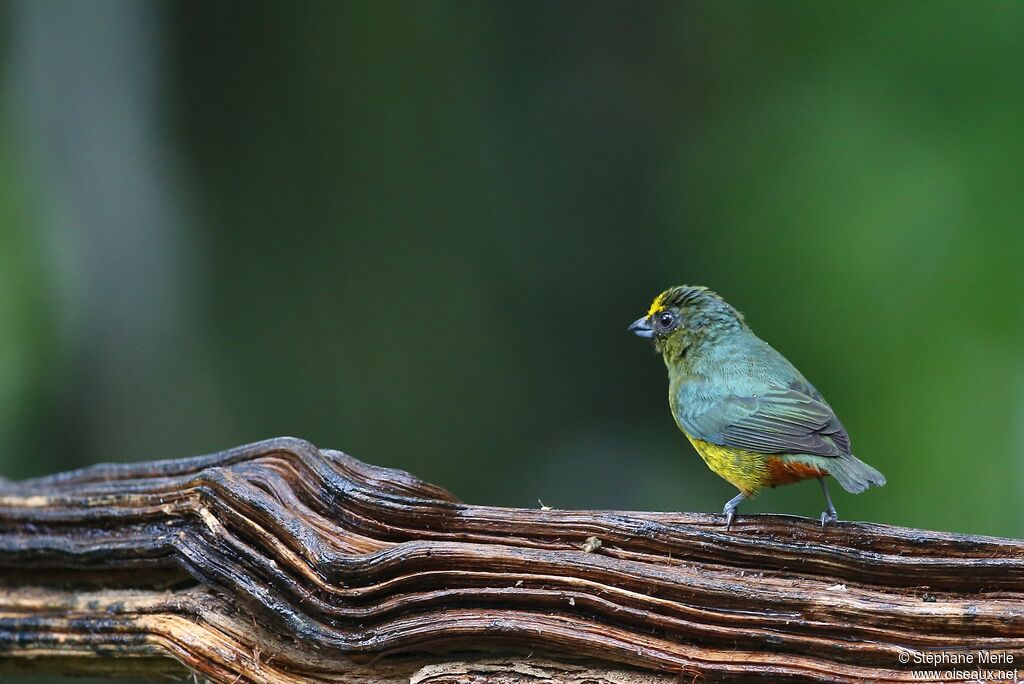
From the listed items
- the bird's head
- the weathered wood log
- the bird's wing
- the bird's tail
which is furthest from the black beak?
the weathered wood log

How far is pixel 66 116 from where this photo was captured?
22.4ft

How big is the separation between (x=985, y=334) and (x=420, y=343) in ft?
11.9

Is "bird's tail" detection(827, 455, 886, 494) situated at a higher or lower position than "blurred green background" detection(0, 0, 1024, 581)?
lower

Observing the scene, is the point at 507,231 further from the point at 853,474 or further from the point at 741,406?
the point at 853,474

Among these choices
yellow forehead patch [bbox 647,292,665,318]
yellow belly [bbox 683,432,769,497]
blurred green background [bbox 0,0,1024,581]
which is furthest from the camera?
blurred green background [bbox 0,0,1024,581]

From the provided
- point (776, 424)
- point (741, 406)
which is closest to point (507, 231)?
point (741, 406)

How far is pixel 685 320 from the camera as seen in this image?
14.3ft

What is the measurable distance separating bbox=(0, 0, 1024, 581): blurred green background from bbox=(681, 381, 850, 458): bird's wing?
8.56 ft

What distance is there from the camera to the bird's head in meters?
4.31

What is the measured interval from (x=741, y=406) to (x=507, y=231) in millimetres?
3945

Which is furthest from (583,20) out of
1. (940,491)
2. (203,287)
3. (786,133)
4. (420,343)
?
(940,491)

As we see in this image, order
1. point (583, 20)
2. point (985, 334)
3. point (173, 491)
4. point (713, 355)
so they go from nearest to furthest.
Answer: point (173, 491)
point (713, 355)
point (985, 334)
point (583, 20)

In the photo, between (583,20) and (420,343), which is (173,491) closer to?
(420,343)

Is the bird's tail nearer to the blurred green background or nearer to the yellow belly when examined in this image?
the yellow belly
